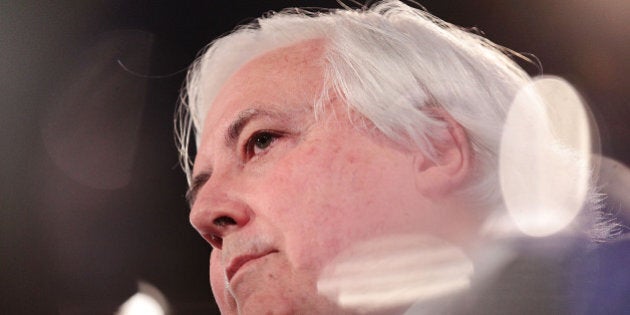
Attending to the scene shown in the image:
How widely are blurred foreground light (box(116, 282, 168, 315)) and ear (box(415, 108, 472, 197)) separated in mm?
953

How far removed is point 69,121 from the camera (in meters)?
1.64

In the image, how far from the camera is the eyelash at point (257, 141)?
3.45ft

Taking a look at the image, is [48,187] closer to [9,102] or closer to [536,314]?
[9,102]

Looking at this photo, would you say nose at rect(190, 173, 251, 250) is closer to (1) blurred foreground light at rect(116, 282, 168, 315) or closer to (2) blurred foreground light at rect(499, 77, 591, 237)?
(2) blurred foreground light at rect(499, 77, 591, 237)

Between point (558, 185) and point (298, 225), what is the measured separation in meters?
0.45

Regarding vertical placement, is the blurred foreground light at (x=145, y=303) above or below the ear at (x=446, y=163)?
below

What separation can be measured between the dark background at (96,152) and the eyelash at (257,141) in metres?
0.53

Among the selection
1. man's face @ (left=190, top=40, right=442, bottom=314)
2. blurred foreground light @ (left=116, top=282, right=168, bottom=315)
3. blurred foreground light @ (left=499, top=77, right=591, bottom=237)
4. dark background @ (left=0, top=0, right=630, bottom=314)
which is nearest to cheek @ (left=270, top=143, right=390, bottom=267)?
man's face @ (left=190, top=40, right=442, bottom=314)

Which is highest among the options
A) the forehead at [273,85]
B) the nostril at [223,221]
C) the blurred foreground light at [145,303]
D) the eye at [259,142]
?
the forehead at [273,85]

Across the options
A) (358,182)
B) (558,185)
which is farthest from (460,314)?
(558,185)

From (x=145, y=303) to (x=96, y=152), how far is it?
397 millimetres

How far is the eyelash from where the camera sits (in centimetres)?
105

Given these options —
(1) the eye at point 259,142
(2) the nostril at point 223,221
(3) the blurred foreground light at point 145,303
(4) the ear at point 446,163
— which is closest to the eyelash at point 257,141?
(1) the eye at point 259,142

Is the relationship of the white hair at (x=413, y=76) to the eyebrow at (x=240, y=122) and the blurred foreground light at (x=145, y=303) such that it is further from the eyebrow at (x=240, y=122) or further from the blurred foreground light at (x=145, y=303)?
the blurred foreground light at (x=145, y=303)
